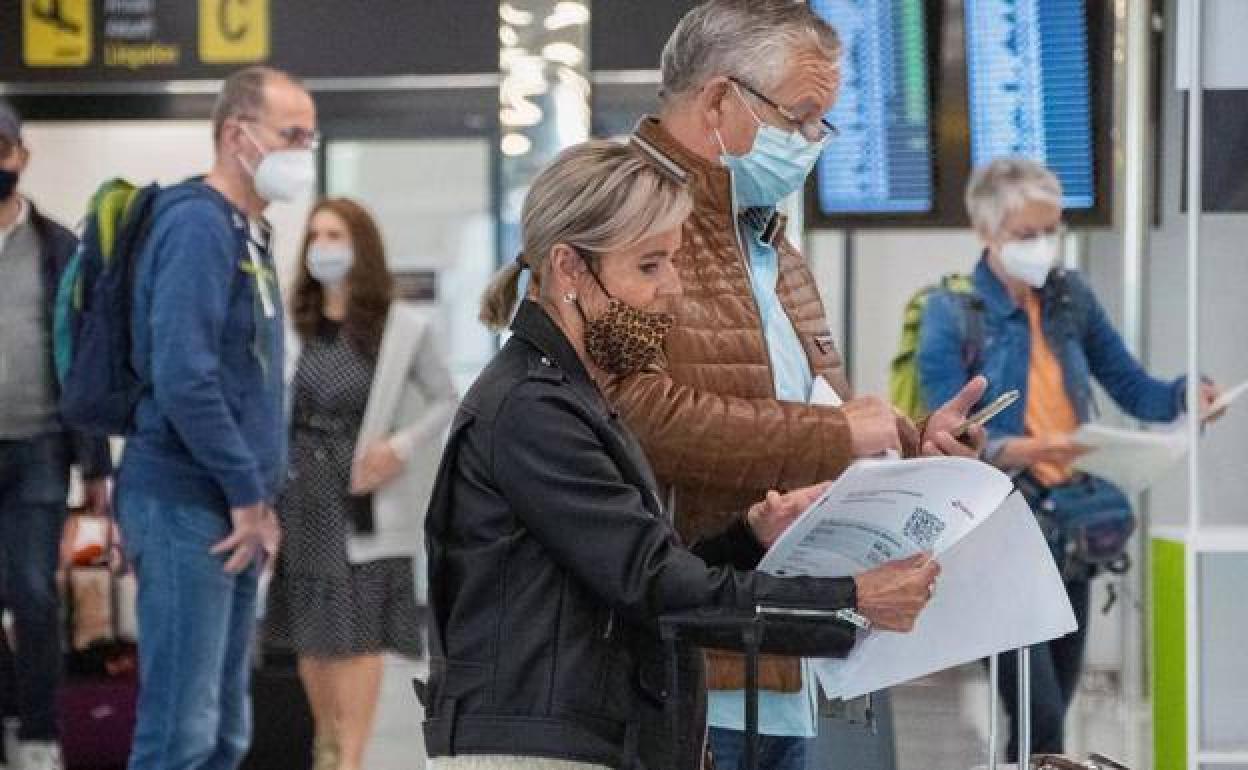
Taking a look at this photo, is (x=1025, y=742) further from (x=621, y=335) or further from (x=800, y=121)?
(x=800, y=121)

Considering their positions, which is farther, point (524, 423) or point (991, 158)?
point (991, 158)

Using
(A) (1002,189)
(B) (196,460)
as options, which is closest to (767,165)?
(B) (196,460)

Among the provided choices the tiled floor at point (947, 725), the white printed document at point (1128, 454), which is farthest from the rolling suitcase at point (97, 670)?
the white printed document at point (1128, 454)

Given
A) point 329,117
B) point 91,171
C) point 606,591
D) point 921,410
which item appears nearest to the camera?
point 606,591

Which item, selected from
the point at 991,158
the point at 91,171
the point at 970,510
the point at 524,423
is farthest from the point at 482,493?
the point at 91,171

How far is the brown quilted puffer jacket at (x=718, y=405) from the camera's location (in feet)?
8.86

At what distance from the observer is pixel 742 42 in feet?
9.57

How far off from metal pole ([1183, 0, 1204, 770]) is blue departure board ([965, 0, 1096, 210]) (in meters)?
1.37

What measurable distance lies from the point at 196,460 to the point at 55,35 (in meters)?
2.09

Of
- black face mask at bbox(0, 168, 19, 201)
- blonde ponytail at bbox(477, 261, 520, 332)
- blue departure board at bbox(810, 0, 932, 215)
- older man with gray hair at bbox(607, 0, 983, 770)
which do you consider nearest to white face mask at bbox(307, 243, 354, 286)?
black face mask at bbox(0, 168, 19, 201)

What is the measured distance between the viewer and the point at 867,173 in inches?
208

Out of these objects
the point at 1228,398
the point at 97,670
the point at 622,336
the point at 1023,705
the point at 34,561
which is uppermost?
the point at 622,336

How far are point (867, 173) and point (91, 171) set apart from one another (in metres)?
2.89

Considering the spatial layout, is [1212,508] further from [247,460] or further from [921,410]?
[247,460]
